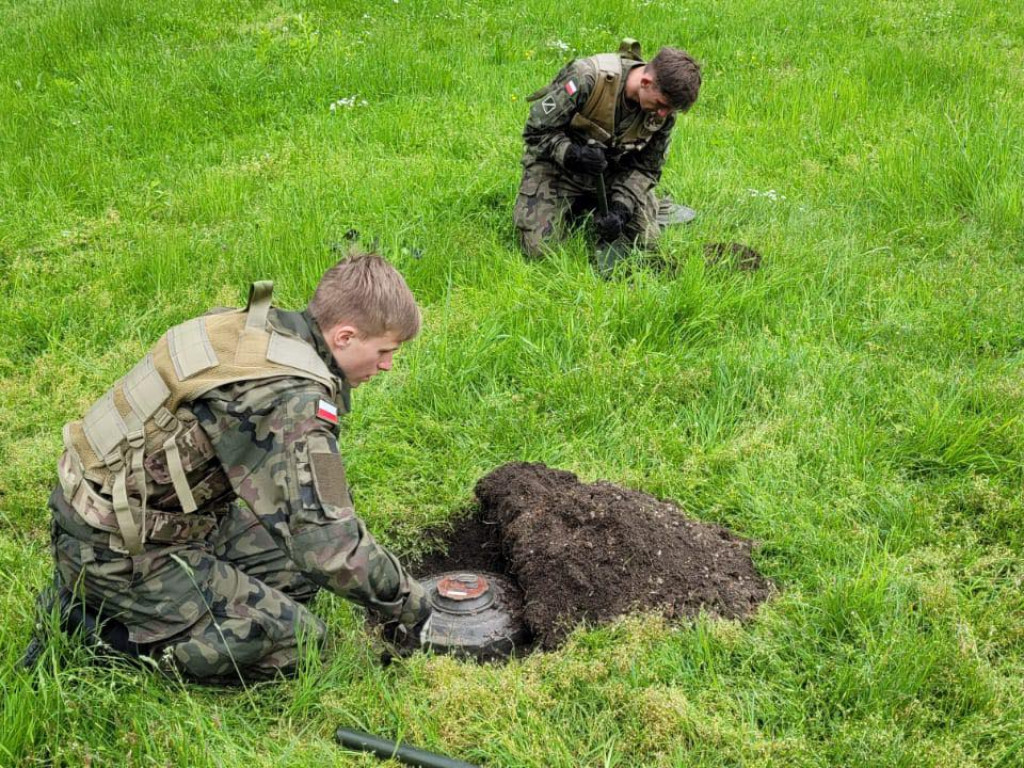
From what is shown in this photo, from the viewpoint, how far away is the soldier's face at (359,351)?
2.88 meters

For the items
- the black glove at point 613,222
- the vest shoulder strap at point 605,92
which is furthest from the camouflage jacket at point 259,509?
the vest shoulder strap at point 605,92

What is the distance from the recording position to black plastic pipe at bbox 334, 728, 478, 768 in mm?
2828

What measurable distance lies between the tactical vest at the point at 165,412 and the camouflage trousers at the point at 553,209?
319 cm

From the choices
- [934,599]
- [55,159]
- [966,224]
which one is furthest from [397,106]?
[934,599]

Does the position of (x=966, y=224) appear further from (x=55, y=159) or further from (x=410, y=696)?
(x=55, y=159)

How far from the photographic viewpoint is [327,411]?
2.73 meters

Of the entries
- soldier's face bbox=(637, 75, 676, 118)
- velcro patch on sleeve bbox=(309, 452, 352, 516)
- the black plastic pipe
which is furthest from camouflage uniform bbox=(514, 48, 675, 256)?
the black plastic pipe

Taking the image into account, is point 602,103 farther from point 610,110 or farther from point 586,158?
point 586,158

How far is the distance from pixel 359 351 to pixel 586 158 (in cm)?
339

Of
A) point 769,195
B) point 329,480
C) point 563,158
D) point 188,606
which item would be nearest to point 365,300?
point 329,480

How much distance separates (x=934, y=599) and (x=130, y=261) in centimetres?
447

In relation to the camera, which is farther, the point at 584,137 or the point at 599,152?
the point at 584,137

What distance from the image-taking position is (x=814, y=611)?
3371 millimetres

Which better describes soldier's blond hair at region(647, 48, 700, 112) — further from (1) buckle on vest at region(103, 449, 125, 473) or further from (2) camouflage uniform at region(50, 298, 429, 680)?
(1) buckle on vest at region(103, 449, 125, 473)
